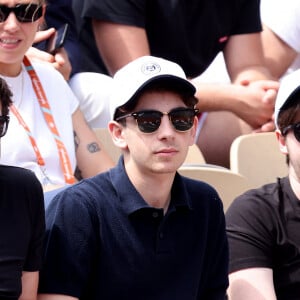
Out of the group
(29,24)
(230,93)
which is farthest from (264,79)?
(29,24)

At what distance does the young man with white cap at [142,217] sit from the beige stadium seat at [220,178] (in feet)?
2.19

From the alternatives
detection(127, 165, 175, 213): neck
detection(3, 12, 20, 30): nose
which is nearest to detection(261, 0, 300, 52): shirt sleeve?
detection(3, 12, 20, 30): nose

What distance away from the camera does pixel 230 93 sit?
158 inches

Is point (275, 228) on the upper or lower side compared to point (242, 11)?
lower

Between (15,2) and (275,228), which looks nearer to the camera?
(275,228)

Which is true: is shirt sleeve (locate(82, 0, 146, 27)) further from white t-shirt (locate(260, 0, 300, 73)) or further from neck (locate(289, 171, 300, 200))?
neck (locate(289, 171, 300, 200))

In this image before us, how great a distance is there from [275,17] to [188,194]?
2.20m

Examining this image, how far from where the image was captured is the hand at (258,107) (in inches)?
157

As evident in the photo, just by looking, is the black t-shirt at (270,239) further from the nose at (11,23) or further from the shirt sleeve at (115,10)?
the shirt sleeve at (115,10)

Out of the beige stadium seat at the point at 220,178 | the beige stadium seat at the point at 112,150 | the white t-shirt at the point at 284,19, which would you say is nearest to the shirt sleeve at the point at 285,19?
the white t-shirt at the point at 284,19

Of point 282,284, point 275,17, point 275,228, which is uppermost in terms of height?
point 275,17

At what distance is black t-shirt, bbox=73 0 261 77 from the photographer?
396 centimetres

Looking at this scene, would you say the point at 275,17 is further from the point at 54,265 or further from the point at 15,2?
the point at 54,265

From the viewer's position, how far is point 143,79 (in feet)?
7.80
